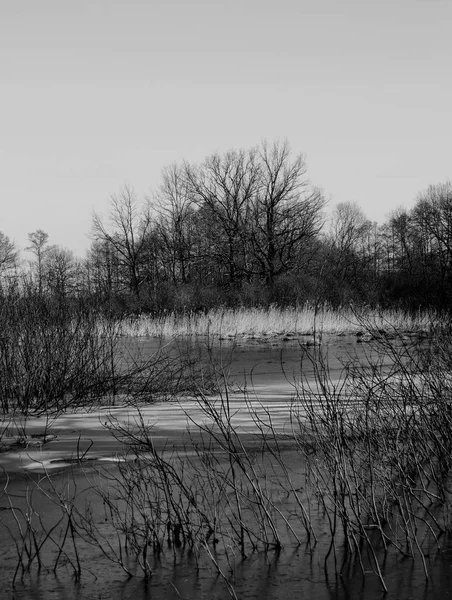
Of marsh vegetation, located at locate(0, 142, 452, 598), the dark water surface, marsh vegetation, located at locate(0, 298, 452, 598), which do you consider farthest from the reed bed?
the dark water surface

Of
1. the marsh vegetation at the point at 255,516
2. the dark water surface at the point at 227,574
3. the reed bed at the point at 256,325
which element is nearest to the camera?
the dark water surface at the point at 227,574

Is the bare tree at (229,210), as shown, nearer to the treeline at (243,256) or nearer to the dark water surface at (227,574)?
the treeline at (243,256)

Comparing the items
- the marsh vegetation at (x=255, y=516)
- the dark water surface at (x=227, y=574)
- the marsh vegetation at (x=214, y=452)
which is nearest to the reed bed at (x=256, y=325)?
the marsh vegetation at (x=214, y=452)

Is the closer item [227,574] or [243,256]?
[227,574]

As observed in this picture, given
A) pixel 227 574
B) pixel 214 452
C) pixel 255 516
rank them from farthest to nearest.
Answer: pixel 214 452 < pixel 255 516 < pixel 227 574

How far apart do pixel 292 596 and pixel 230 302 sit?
3088cm

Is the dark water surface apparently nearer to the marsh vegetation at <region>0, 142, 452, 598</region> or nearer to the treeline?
the marsh vegetation at <region>0, 142, 452, 598</region>

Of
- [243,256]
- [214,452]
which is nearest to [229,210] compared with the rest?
[243,256]

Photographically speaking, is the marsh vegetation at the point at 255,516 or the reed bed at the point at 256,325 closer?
A: the marsh vegetation at the point at 255,516

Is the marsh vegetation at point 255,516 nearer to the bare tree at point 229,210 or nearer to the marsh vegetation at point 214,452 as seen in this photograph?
the marsh vegetation at point 214,452

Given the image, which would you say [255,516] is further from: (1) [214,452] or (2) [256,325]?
(2) [256,325]

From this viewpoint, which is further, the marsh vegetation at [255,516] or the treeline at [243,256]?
the treeline at [243,256]

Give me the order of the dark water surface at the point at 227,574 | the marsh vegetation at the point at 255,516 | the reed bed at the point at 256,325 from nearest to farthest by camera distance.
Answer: the dark water surface at the point at 227,574, the marsh vegetation at the point at 255,516, the reed bed at the point at 256,325

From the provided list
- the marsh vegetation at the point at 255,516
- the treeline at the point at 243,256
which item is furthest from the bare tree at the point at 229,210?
the marsh vegetation at the point at 255,516
